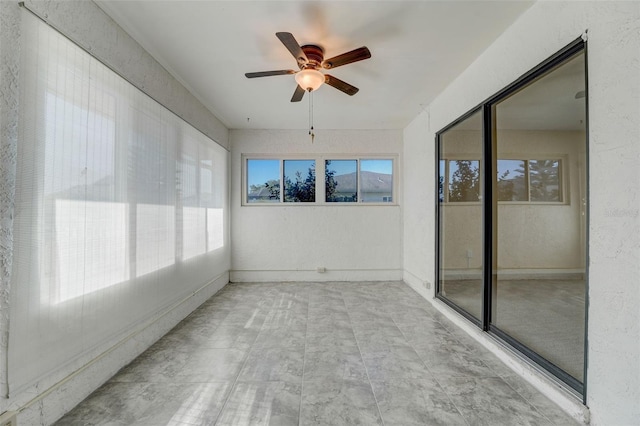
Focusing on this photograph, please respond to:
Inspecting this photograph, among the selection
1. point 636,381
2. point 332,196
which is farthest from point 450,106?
point 636,381

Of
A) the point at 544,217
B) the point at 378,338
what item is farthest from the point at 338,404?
the point at 544,217

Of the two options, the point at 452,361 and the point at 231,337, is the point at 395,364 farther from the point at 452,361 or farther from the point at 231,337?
the point at 231,337

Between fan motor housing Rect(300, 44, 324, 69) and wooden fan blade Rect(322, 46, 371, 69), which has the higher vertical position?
fan motor housing Rect(300, 44, 324, 69)

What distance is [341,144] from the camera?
487 cm

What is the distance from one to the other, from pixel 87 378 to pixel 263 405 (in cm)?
118

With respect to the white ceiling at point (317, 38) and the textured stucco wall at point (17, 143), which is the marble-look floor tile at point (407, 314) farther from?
the white ceiling at point (317, 38)

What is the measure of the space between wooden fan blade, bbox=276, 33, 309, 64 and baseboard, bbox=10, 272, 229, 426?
2.48 m

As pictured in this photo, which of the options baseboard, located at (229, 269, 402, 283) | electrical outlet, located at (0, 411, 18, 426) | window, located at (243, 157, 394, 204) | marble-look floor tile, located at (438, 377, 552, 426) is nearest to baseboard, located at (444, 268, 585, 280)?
marble-look floor tile, located at (438, 377, 552, 426)

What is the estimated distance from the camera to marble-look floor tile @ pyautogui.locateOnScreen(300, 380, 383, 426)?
1.60m

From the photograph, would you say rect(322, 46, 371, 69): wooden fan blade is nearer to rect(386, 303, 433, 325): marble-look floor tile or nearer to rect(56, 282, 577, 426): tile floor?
rect(56, 282, 577, 426): tile floor

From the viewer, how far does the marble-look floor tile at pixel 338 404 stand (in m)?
Answer: 1.60

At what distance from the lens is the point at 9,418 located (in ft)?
4.41

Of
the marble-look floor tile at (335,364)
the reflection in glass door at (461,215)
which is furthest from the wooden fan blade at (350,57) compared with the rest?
the marble-look floor tile at (335,364)

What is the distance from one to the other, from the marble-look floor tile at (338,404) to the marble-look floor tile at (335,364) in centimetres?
7
